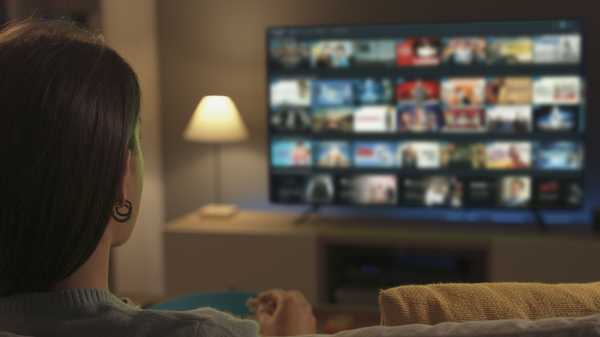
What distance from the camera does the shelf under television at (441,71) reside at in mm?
3438

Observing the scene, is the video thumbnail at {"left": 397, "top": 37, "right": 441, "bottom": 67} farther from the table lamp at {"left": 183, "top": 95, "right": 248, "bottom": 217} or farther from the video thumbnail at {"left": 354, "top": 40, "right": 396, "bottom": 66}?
the table lamp at {"left": 183, "top": 95, "right": 248, "bottom": 217}

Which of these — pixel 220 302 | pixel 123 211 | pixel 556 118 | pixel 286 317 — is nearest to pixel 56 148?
pixel 123 211

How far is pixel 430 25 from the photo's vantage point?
353cm

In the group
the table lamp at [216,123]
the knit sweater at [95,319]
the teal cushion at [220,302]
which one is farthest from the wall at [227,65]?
the knit sweater at [95,319]

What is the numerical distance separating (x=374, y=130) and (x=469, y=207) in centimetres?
60

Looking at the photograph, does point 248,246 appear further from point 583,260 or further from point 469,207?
point 583,260

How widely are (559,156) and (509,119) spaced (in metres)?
0.30

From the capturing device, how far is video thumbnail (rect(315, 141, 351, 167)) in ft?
12.1

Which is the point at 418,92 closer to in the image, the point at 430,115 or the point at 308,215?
the point at 430,115

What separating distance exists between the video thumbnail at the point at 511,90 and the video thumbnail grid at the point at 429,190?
37cm

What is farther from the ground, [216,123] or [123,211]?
[216,123]

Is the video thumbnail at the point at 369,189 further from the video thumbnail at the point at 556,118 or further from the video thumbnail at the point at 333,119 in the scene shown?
the video thumbnail at the point at 556,118

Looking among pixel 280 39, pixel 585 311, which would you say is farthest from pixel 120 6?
pixel 585 311

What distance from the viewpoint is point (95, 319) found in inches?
31.6
